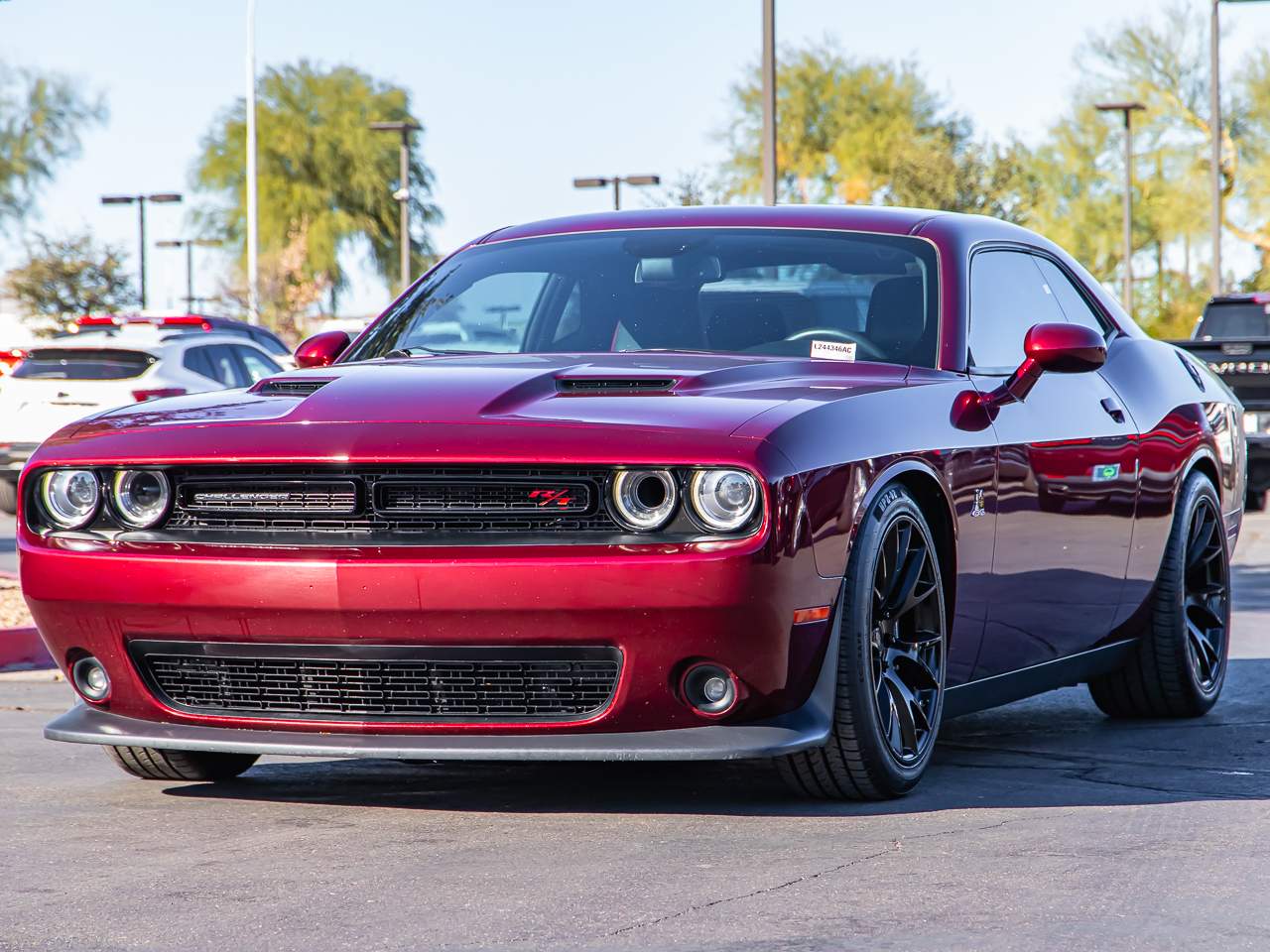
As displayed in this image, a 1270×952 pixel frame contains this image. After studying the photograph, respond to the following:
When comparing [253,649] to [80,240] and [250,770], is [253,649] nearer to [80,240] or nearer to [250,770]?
[250,770]

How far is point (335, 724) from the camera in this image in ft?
15.9

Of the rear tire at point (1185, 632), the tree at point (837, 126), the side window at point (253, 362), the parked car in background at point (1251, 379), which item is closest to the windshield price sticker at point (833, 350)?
the rear tire at point (1185, 632)

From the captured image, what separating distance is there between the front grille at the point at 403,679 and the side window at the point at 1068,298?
269cm

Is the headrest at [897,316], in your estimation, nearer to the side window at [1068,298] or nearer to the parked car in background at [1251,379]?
the side window at [1068,298]

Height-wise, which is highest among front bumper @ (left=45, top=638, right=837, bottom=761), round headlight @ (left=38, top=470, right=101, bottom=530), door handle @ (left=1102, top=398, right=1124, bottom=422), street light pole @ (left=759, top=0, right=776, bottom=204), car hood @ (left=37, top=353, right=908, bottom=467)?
street light pole @ (left=759, top=0, right=776, bottom=204)

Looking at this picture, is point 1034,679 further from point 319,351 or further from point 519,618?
point 319,351

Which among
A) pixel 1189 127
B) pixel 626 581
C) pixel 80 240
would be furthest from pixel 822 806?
pixel 1189 127

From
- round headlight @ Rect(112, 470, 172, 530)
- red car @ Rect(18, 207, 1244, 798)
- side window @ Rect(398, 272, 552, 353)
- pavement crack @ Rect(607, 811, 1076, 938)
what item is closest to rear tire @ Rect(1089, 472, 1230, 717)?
red car @ Rect(18, 207, 1244, 798)

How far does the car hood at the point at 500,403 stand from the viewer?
186 inches

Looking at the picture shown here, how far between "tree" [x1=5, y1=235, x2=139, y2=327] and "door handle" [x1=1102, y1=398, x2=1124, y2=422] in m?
36.4

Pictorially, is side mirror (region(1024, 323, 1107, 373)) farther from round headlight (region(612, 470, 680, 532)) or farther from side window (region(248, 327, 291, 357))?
side window (region(248, 327, 291, 357))

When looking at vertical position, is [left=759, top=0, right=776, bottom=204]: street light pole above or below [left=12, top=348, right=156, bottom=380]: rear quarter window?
above

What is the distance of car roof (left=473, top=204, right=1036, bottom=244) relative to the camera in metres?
6.23

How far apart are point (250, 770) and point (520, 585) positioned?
5.34 ft
